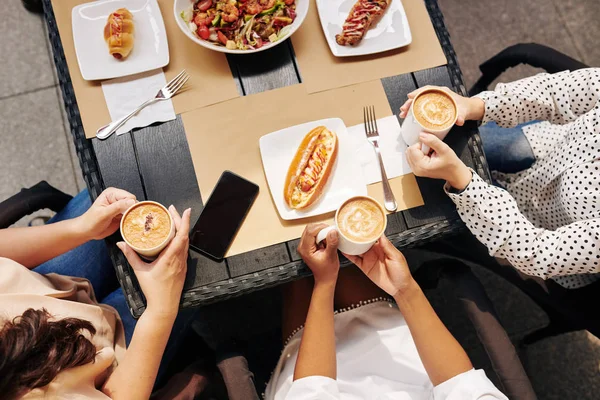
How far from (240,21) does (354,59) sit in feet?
1.09

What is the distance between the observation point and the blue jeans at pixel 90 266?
1.52 m

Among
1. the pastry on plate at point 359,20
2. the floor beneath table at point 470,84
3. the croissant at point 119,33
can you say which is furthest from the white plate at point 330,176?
the floor beneath table at point 470,84

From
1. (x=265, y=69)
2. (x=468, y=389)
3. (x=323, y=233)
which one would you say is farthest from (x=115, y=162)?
(x=468, y=389)

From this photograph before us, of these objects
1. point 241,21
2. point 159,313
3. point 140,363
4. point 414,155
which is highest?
point 241,21

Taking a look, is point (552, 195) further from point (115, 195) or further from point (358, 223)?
point (115, 195)

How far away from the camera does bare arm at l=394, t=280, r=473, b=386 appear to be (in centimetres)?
128

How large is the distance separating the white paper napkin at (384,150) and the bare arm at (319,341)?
1.07 ft

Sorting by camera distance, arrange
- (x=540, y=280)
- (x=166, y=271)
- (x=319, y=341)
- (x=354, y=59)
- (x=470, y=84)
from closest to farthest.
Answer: (x=166, y=271)
(x=319, y=341)
(x=354, y=59)
(x=540, y=280)
(x=470, y=84)

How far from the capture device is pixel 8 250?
133 centimetres

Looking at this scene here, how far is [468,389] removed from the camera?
1.23m

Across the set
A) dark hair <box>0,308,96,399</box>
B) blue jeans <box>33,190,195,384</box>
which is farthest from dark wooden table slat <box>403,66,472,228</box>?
dark hair <box>0,308,96,399</box>

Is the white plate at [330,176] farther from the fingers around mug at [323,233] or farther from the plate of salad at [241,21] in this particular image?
the plate of salad at [241,21]

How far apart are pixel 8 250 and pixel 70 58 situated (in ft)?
1.77

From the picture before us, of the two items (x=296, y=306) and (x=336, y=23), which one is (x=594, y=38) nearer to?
(x=336, y=23)
